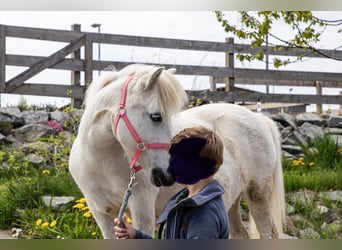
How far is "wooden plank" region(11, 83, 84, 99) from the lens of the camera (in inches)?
98.1

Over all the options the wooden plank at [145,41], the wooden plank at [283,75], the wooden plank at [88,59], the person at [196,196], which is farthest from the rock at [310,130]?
the person at [196,196]

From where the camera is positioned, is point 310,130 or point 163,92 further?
point 310,130

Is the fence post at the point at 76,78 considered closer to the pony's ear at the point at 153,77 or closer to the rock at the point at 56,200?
the rock at the point at 56,200

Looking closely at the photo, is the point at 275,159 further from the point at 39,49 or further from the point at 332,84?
the point at 39,49

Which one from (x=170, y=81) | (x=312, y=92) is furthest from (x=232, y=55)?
(x=170, y=81)

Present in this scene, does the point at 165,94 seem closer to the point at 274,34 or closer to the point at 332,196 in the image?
the point at 274,34

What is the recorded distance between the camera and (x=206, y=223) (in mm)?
1110

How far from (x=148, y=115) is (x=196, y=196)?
42cm

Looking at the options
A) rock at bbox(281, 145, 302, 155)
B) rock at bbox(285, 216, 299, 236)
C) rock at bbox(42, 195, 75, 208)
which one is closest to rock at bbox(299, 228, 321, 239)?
rock at bbox(285, 216, 299, 236)

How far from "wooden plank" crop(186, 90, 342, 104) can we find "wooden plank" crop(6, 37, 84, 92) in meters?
0.62

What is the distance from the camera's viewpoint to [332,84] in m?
2.64

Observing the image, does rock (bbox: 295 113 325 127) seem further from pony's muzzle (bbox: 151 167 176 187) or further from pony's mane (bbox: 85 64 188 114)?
pony's muzzle (bbox: 151 167 176 187)

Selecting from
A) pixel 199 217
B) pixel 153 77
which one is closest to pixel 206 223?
pixel 199 217

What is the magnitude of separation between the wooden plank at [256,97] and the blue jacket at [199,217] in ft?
4.67
